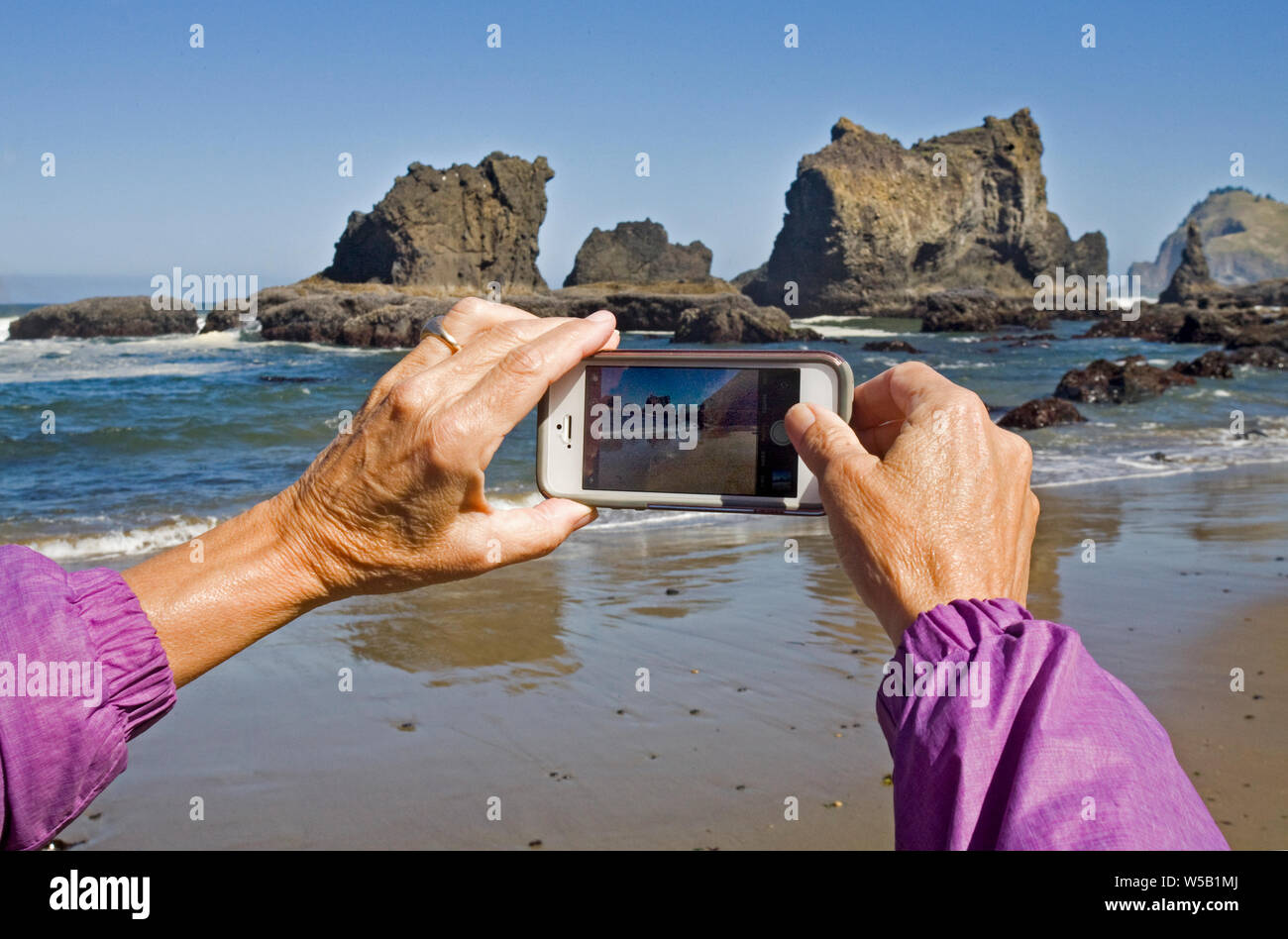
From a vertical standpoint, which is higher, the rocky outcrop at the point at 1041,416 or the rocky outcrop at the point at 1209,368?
the rocky outcrop at the point at 1209,368

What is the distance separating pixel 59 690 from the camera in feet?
2.93

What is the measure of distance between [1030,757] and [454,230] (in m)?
56.5

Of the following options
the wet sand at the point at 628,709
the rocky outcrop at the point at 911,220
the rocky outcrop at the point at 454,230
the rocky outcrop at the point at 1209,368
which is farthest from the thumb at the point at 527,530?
the rocky outcrop at the point at 911,220

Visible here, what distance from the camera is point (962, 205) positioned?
73.2 metres

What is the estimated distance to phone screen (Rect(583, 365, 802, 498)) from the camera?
1590 mm

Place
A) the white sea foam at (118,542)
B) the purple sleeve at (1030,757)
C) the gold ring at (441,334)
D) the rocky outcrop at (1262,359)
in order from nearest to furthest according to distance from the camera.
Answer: the purple sleeve at (1030,757) < the gold ring at (441,334) < the white sea foam at (118,542) < the rocky outcrop at (1262,359)

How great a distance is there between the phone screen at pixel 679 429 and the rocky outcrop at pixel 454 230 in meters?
53.3

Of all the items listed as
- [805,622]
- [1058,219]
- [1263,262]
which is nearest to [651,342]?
[805,622]

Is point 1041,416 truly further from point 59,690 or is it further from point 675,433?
point 59,690

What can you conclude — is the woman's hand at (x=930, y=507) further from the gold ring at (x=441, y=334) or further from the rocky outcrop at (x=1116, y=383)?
the rocky outcrop at (x=1116, y=383)

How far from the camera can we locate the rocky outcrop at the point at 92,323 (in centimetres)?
4512

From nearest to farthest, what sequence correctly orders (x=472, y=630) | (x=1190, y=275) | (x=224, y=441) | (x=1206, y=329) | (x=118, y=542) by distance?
(x=472, y=630), (x=118, y=542), (x=224, y=441), (x=1206, y=329), (x=1190, y=275)

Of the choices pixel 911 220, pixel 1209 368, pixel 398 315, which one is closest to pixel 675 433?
pixel 1209 368
